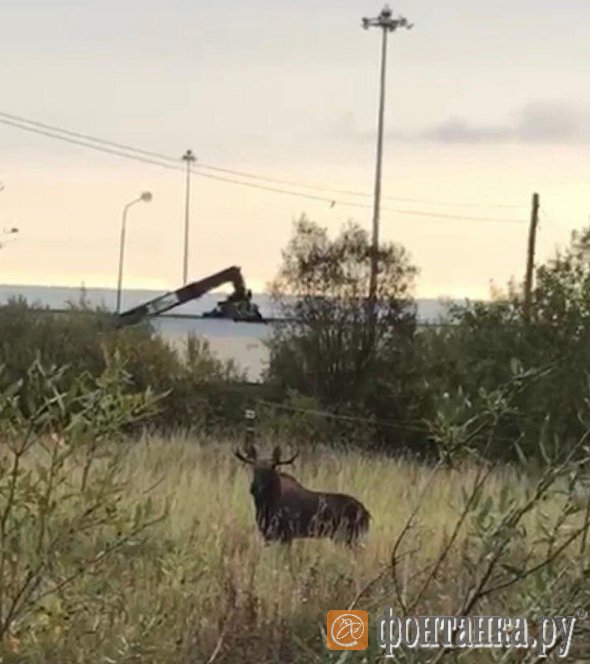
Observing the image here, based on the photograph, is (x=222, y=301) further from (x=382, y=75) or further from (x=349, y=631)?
(x=349, y=631)

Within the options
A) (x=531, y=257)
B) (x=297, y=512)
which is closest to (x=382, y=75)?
(x=531, y=257)

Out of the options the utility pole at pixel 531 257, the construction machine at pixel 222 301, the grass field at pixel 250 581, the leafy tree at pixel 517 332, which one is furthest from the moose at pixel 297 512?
the construction machine at pixel 222 301

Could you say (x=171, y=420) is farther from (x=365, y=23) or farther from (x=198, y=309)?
(x=365, y=23)

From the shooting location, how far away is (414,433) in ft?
69.7

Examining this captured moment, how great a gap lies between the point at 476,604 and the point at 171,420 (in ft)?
61.8

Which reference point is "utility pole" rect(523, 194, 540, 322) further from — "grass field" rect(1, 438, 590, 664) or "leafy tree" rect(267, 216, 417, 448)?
"grass field" rect(1, 438, 590, 664)

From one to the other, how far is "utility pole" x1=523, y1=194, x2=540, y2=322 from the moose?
12.3 metres

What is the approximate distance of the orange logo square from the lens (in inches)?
97.4

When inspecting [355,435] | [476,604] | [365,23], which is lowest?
[355,435]

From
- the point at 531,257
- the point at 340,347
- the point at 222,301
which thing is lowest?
the point at 340,347

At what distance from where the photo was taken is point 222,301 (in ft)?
98.0

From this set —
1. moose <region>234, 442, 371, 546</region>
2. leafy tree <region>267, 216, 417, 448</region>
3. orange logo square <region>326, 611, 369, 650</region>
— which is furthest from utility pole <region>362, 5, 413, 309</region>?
orange logo square <region>326, 611, 369, 650</region>

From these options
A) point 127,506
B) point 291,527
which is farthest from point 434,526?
point 127,506

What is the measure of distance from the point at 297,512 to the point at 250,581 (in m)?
2.25
